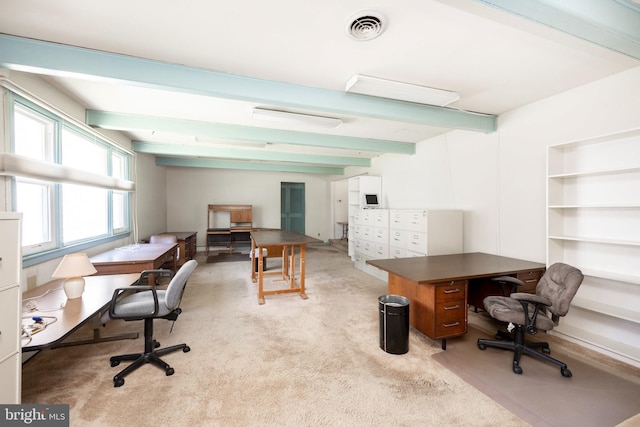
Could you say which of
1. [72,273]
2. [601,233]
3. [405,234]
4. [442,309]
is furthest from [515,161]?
[72,273]

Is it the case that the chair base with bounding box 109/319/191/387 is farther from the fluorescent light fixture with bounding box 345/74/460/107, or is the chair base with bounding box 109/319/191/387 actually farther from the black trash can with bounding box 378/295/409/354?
the fluorescent light fixture with bounding box 345/74/460/107

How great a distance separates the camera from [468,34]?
6.45 ft

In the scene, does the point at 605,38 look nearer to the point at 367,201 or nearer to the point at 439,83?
the point at 439,83

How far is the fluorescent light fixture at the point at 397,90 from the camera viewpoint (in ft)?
8.57

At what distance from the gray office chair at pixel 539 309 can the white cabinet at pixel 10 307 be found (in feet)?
11.9

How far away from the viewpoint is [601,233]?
2709 millimetres

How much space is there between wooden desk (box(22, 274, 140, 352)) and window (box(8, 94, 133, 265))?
1.42 ft

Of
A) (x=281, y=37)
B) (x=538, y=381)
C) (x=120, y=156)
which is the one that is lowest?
(x=538, y=381)

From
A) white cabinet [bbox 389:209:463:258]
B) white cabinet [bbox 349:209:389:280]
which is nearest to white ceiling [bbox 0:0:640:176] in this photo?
white cabinet [bbox 389:209:463:258]

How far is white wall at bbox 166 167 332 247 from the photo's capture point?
27.7 ft

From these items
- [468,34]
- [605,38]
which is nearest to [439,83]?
[468,34]

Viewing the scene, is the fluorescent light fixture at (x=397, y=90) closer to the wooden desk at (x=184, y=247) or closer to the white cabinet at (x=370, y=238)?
the white cabinet at (x=370, y=238)

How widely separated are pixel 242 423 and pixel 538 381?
2442mm

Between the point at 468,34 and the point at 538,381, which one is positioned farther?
the point at 538,381
